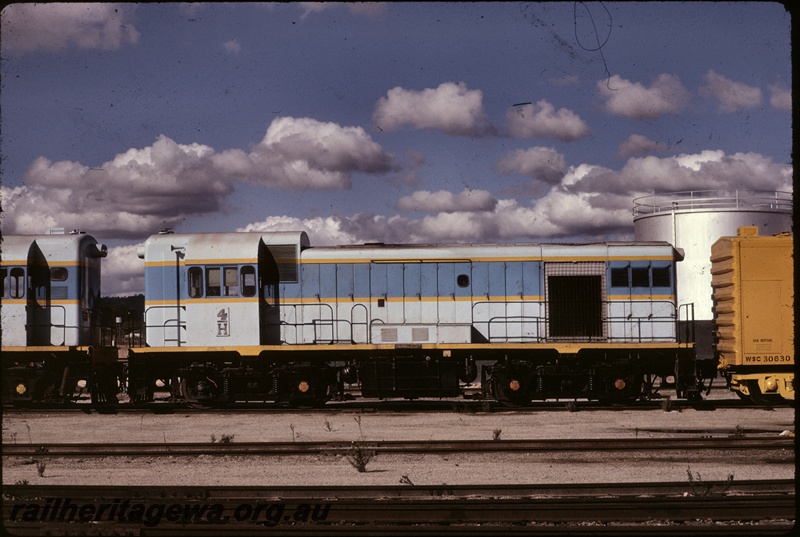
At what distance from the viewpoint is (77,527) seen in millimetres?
6949

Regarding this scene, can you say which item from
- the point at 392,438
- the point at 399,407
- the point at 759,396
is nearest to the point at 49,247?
the point at 399,407

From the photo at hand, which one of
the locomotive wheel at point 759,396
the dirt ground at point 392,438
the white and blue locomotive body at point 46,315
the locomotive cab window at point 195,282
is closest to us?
the dirt ground at point 392,438

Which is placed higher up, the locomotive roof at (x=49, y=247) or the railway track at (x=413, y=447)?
the locomotive roof at (x=49, y=247)

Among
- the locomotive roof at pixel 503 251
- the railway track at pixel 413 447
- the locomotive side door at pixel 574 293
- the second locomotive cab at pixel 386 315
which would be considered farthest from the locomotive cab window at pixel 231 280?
the locomotive side door at pixel 574 293

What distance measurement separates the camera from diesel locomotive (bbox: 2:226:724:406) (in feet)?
52.0

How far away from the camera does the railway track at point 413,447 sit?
1105 cm

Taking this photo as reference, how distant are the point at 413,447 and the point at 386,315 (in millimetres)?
5224

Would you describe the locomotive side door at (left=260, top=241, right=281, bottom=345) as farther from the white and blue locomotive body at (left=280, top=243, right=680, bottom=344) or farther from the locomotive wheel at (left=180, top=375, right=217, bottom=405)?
the locomotive wheel at (left=180, top=375, right=217, bottom=405)

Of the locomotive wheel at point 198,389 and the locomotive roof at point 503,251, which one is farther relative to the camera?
the locomotive roof at point 503,251

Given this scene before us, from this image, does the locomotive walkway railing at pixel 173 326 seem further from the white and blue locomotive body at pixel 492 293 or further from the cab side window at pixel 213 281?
the white and blue locomotive body at pixel 492 293

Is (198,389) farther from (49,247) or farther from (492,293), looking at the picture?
(492,293)

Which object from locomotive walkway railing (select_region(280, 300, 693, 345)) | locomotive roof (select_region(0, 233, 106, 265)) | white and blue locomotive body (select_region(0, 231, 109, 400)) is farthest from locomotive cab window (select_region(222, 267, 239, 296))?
locomotive roof (select_region(0, 233, 106, 265))

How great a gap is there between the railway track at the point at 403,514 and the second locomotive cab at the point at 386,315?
7709 millimetres

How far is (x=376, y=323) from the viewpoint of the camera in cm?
1620
